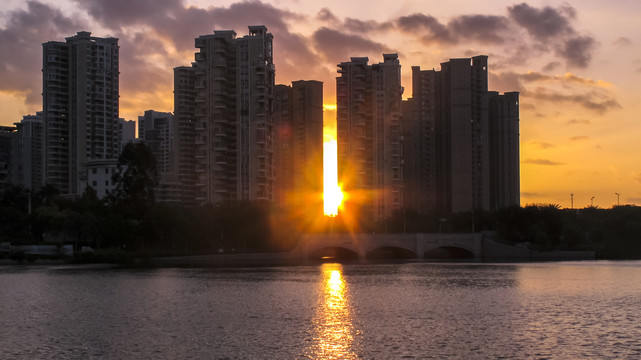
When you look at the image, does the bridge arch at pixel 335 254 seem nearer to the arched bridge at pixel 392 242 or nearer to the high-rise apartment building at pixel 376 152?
the arched bridge at pixel 392 242

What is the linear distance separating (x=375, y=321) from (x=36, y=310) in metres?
29.2

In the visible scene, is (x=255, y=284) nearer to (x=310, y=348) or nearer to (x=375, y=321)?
(x=375, y=321)

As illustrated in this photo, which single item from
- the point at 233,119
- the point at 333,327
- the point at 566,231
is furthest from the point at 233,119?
the point at 333,327

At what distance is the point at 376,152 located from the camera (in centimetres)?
19488

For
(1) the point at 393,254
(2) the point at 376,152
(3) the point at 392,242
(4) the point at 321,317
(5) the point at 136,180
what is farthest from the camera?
(2) the point at 376,152

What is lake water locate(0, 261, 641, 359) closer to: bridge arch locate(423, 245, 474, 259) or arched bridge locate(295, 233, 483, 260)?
arched bridge locate(295, 233, 483, 260)

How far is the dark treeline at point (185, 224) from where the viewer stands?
13788 cm

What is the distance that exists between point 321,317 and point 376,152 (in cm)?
14022

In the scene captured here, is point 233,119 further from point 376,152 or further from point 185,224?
point 185,224

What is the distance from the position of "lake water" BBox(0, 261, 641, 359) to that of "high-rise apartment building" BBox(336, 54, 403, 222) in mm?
99197

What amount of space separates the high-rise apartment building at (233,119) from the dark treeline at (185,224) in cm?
1749

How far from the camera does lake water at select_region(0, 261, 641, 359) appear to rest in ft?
139

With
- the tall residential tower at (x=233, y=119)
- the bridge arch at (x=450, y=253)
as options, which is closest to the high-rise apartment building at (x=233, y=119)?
the tall residential tower at (x=233, y=119)

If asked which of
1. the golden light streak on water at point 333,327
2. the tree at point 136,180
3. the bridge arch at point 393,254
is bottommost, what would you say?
the bridge arch at point 393,254
